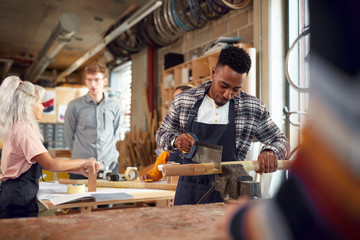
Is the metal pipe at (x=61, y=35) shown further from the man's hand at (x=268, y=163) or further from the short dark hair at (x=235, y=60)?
the man's hand at (x=268, y=163)

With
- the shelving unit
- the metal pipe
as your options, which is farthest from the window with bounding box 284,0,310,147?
the metal pipe

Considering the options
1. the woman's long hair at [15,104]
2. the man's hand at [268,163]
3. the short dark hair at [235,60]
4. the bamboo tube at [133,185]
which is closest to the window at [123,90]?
the bamboo tube at [133,185]

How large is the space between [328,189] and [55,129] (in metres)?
8.47

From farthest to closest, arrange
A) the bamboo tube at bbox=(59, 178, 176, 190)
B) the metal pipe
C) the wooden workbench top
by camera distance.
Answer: the metal pipe < the bamboo tube at bbox=(59, 178, 176, 190) < the wooden workbench top

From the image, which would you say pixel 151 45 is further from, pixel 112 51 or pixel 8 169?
pixel 8 169

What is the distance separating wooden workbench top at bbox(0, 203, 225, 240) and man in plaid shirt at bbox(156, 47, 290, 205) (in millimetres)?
760

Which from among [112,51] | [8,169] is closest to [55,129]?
[112,51]

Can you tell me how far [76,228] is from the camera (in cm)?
95

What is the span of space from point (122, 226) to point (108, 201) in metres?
1.29

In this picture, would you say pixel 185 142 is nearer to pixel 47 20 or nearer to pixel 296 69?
pixel 296 69

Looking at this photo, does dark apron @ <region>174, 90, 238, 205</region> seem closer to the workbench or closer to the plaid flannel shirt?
the plaid flannel shirt

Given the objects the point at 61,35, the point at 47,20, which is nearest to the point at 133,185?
the point at 61,35

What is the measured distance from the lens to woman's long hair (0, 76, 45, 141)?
220 centimetres

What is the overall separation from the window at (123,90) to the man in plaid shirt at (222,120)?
7763 mm
